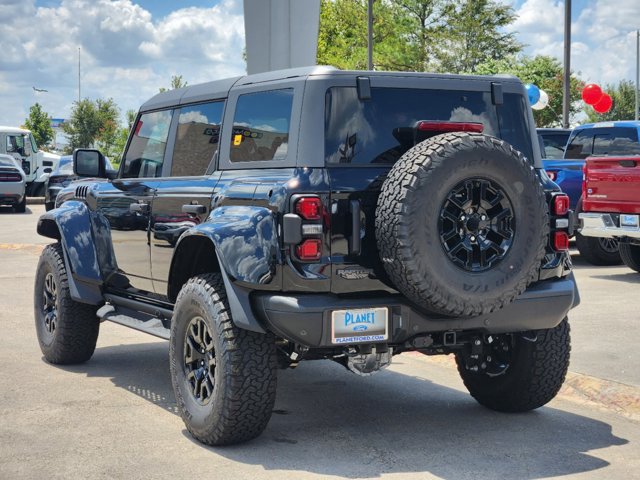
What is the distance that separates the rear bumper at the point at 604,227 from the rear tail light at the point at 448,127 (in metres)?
7.63

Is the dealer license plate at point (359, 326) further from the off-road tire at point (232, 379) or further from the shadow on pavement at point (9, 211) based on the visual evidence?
the shadow on pavement at point (9, 211)

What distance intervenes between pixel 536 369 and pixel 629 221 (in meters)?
7.29

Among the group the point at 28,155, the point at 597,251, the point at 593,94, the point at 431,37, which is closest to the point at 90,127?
the point at 431,37

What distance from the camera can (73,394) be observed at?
22.1 feet

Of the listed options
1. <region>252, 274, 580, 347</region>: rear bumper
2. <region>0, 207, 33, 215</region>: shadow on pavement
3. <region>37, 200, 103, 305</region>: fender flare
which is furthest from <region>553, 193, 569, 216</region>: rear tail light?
<region>0, 207, 33, 215</region>: shadow on pavement

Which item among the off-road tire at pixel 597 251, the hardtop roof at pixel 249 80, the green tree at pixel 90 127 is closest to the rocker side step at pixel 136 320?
the hardtop roof at pixel 249 80

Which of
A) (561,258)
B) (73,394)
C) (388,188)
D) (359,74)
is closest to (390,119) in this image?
(359,74)

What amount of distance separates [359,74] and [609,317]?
5.24m

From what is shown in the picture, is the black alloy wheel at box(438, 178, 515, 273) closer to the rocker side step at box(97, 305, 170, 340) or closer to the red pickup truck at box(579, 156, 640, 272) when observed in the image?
the rocker side step at box(97, 305, 170, 340)

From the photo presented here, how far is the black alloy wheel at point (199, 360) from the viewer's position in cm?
544

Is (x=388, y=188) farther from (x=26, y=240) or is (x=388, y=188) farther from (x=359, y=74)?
(x=26, y=240)

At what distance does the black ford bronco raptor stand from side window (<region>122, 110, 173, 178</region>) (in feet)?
2.11

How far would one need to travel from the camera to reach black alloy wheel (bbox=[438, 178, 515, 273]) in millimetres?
4973

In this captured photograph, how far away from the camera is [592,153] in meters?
14.9
